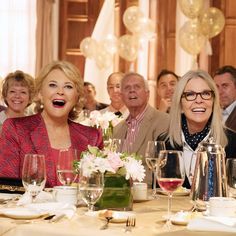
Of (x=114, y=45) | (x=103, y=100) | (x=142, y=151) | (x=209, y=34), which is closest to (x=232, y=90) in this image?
(x=142, y=151)

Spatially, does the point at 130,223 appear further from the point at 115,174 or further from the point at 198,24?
the point at 198,24

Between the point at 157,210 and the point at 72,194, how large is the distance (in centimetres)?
36

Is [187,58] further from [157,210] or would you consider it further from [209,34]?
[157,210]

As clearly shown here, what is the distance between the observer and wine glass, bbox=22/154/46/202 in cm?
259

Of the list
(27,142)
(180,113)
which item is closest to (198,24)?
(180,113)

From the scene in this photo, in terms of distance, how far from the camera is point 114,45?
443 inches

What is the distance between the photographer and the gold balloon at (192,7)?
865 centimetres

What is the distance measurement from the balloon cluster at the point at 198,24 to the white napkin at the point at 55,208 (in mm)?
6389

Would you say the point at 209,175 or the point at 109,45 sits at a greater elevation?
the point at 109,45

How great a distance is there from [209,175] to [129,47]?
8261 millimetres

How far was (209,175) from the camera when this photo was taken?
2.56 meters

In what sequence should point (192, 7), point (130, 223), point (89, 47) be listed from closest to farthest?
1. point (130, 223)
2. point (192, 7)
3. point (89, 47)

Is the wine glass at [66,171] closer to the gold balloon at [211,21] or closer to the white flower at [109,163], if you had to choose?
the white flower at [109,163]

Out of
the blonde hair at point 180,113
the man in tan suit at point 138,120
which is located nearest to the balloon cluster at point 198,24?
the man in tan suit at point 138,120
